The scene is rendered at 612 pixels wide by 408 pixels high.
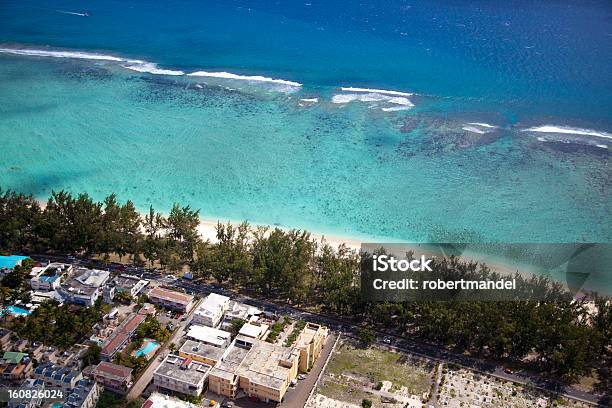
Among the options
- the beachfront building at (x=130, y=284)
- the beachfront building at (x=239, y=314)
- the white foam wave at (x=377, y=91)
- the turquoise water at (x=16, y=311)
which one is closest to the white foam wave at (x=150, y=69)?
the white foam wave at (x=377, y=91)

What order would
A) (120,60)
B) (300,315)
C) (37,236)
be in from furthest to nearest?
(120,60) → (37,236) → (300,315)

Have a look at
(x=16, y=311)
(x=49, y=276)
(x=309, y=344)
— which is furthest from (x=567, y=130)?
(x=16, y=311)

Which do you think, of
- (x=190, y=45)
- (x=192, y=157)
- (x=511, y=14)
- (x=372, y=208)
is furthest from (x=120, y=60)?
(x=511, y=14)

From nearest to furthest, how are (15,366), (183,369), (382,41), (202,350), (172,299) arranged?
(15,366)
(183,369)
(202,350)
(172,299)
(382,41)

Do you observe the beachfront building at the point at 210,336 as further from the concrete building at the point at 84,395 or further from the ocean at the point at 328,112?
the ocean at the point at 328,112

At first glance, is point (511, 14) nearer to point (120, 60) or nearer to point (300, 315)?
point (120, 60)

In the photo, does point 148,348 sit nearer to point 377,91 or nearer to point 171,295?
point 171,295

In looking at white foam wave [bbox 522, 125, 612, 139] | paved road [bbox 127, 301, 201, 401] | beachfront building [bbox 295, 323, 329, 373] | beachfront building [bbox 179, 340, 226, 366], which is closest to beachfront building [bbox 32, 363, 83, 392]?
paved road [bbox 127, 301, 201, 401]
